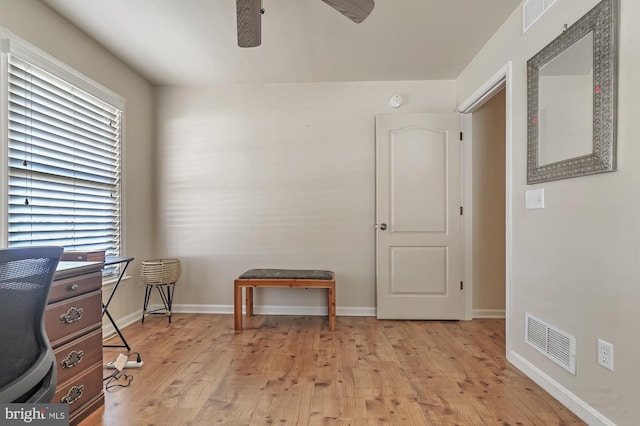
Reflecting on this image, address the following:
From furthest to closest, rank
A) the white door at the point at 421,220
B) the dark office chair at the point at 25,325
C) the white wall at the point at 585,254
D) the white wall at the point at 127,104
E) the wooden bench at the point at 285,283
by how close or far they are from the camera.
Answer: the white door at the point at 421,220 < the wooden bench at the point at 285,283 < the white wall at the point at 127,104 < the white wall at the point at 585,254 < the dark office chair at the point at 25,325

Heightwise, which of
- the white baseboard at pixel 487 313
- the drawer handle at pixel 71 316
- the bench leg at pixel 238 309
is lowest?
the white baseboard at pixel 487 313

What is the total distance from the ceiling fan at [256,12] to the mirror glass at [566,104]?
45.6 inches

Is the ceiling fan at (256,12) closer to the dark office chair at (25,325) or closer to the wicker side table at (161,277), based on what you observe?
the dark office chair at (25,325)

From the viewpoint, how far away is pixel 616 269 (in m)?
1.56

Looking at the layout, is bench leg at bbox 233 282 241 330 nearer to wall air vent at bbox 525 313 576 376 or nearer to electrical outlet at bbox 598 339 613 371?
wall air vent at bbox 525 313 576 376

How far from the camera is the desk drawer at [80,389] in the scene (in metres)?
1.60

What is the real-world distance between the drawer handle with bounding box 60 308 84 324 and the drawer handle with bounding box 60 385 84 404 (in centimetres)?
34

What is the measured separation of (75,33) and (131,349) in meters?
2.59

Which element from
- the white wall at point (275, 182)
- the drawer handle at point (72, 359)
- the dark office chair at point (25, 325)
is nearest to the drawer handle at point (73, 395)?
the drawer handle at point (72, 359)

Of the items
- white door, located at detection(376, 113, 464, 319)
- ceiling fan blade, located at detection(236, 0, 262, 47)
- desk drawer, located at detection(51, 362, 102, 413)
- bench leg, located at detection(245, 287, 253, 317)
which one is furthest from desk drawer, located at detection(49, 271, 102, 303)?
white door, located at detection(376, 113, 464, 319)

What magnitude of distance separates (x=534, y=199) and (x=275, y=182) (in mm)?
2471

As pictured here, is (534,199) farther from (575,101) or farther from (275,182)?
(275,182)

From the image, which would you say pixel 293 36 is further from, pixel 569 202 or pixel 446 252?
pixel 446 252

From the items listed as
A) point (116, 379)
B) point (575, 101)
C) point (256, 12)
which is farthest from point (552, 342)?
point (116, 379)
